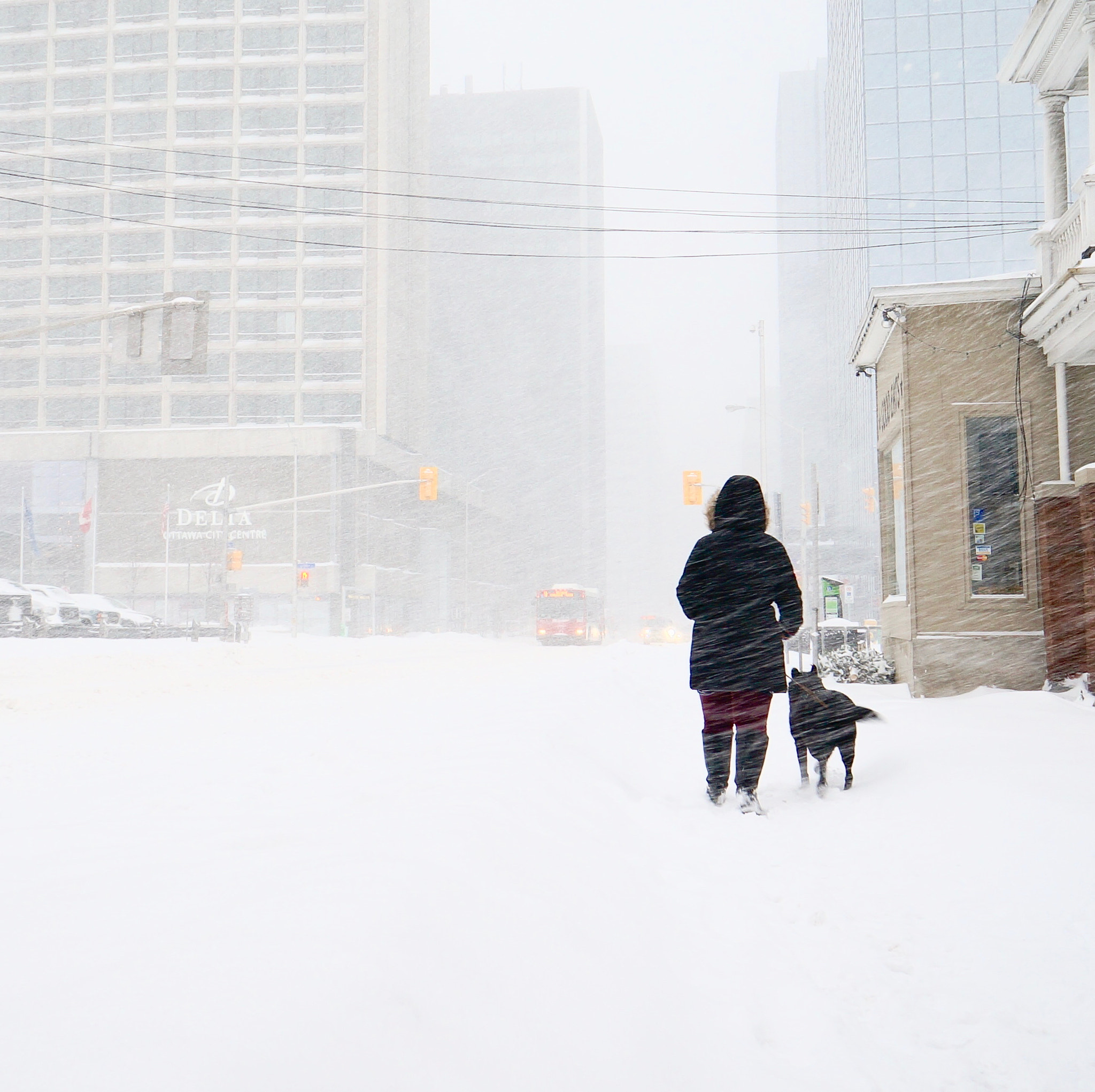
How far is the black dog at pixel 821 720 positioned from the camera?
623 cm

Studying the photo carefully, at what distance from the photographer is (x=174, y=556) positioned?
52094mm

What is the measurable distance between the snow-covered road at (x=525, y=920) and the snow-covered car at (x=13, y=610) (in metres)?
25.0

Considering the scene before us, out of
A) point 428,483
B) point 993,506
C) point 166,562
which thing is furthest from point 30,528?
point 993,506

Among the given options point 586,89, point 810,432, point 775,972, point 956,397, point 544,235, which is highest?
point 586,89

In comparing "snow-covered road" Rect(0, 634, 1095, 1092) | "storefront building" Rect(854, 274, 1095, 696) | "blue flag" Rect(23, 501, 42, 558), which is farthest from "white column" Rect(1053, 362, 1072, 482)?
"blue flag" Rect(23, 501, 42, 558)

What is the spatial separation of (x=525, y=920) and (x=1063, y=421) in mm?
11130

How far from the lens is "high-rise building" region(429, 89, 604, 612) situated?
13850 cm

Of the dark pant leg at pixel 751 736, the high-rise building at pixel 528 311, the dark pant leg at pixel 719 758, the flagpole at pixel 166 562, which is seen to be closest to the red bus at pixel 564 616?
the flagpole at pixel 166 562

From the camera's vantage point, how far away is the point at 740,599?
Result: 5.93m

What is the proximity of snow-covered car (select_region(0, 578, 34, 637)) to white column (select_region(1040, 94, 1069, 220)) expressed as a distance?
2834cm

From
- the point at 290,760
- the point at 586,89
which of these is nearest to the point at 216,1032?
the point at 290,760

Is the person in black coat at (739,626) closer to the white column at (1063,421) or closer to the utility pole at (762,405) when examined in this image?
the white column at (1063,421)

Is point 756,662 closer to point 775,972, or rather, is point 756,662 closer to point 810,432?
point 775,972

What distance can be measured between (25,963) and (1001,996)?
2.86 meters
